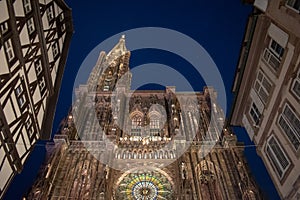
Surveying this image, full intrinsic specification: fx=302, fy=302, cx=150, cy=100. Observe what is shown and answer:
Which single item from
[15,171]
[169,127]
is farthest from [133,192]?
[15,171]

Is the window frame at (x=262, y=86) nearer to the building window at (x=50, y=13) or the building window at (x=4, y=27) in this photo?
the building window at (x=50, y=13)

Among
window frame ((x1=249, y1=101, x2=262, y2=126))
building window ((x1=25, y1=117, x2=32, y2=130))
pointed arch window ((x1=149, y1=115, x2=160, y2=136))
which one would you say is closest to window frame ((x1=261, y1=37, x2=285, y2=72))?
window frame ((x1=249, y1=101, x2=262, y2=126))

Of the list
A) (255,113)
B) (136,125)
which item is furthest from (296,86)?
(136,125)

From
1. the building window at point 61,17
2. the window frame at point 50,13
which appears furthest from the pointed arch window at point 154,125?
the window frame at point 50,13

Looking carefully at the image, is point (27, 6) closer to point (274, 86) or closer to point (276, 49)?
point (276, 49)

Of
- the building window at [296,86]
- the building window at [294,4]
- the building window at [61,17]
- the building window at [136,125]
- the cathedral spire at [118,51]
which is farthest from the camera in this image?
the cathedral spire at [118,51]

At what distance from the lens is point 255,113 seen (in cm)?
1436

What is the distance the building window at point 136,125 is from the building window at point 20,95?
18.3 meters

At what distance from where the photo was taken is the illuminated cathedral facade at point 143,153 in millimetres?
22031

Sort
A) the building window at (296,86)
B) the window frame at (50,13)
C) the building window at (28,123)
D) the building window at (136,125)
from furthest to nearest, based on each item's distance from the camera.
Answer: the building window at (136,125) → the window frame at (50,13) → the building window at (28,123) → the building window at (296,86)

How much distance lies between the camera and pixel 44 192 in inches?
802

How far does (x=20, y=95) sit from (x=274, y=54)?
1052cm

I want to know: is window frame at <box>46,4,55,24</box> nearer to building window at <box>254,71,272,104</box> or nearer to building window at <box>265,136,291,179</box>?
building window at <box>254,71,272,104</box>

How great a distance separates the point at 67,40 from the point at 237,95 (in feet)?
31.7
